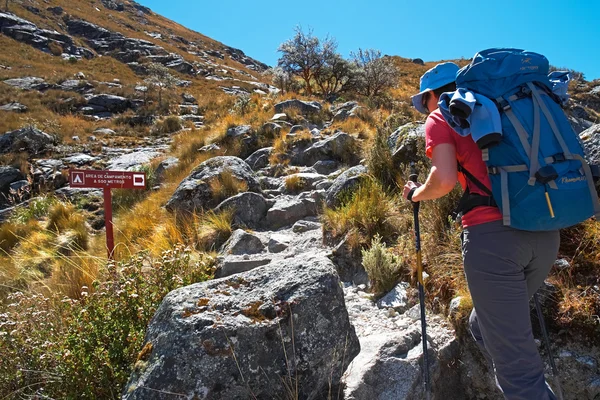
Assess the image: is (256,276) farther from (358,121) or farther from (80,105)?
(80,105)

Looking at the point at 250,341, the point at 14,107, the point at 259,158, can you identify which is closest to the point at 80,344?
the point at 250,341

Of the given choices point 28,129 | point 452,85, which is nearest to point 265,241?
point 452,85

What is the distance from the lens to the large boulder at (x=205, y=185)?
7070 mm

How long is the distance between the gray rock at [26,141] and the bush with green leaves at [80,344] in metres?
13.3

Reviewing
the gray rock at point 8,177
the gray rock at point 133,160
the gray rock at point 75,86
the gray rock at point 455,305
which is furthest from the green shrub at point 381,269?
the gray rock at point 75,86

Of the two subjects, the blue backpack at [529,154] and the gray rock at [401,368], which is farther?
the gray rock at [401,368]

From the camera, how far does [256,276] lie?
2664 mm

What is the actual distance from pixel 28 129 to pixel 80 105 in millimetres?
9356

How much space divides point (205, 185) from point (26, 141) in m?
10.8

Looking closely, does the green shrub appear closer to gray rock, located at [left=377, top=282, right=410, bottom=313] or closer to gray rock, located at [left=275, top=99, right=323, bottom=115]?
gray rock, located at [left=377, top=282, right=410, bottom=313]

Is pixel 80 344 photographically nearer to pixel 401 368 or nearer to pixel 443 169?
pixel 401 368

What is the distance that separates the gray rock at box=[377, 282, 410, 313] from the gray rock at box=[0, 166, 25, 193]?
12143 mm

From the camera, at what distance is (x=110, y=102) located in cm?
2316

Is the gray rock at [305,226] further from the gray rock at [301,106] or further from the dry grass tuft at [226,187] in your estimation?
the gray rock at [301,106]
